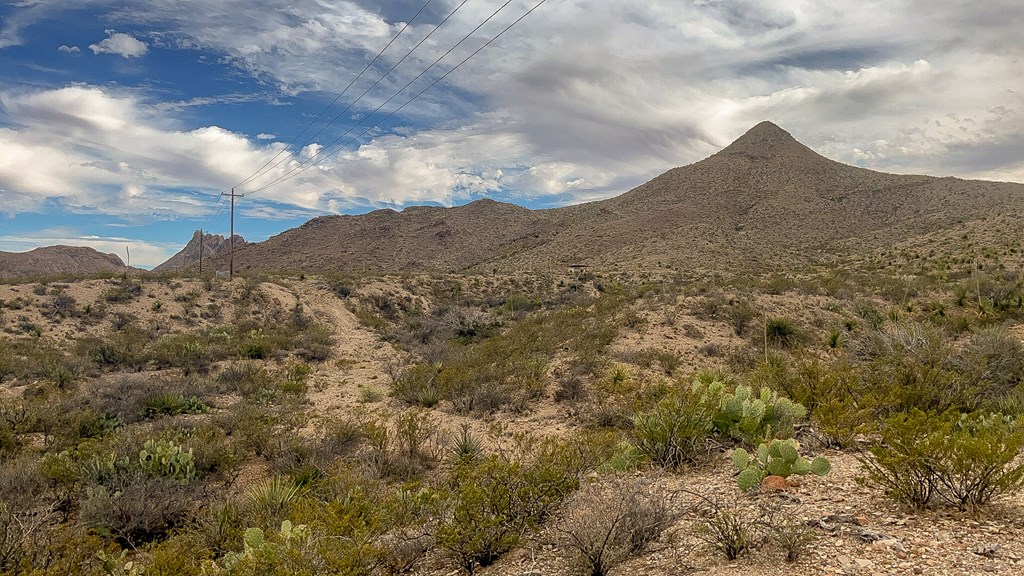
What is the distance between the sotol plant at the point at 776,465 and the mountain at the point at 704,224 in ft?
123

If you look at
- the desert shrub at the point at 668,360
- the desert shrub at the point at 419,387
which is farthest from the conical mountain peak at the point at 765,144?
the desert shrub at the point at 419,387

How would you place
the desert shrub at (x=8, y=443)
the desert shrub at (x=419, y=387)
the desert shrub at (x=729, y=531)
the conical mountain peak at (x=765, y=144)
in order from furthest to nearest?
the conical mountain peak at (x=765, y=144), the desert shrub at (x=419, y=387), the desert shrub at (x=8, y=443), the desert shrub at (x=729, y=531)

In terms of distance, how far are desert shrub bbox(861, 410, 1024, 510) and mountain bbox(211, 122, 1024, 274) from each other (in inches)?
1492

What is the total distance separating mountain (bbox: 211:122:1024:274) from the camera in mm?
51625

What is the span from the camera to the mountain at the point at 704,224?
2032 inches

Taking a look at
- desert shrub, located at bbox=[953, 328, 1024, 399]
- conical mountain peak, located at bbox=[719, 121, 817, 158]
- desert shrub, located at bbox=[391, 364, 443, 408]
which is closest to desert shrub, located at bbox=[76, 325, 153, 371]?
desert shrub, located at bbox=[391, 364, 443, 408]

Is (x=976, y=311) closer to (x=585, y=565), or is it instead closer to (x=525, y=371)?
(x=525, y=371)

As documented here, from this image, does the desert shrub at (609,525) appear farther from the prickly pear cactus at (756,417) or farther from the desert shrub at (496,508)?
the prickly pear cactus at (756,417)

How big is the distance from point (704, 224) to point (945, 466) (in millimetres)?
63842

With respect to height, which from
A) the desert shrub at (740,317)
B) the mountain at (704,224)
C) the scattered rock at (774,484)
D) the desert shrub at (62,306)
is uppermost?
the mountain at (704,224)

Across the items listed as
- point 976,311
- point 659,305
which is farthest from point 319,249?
point 976,311

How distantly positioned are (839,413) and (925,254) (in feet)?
124

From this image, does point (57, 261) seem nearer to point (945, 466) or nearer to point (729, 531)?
point (729, 531)

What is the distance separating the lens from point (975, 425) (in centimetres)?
577
